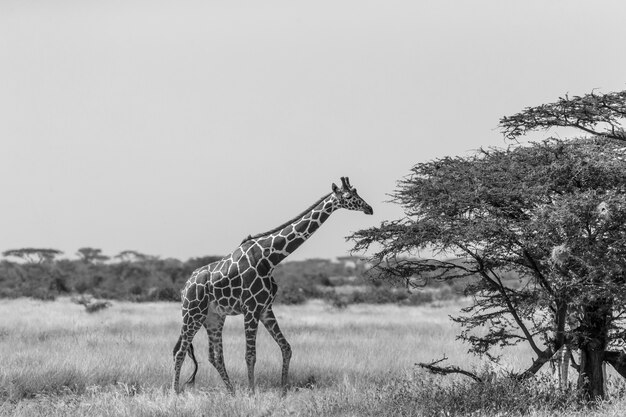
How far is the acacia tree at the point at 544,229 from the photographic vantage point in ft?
31.0

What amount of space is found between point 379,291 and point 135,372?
28.3 meters

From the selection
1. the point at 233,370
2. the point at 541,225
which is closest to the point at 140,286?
the point at 233,370

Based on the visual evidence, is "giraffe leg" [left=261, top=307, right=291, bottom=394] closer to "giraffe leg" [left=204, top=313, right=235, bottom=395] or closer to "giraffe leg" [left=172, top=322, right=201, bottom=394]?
"giraffe leg" [left=204, top=313, right=235, bottom=395]

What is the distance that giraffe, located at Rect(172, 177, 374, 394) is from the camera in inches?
457

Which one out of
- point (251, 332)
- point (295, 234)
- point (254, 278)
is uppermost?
point (295, 234)

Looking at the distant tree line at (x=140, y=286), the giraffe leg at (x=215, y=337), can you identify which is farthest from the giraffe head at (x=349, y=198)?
the distant tree line at (x=140, y=286)

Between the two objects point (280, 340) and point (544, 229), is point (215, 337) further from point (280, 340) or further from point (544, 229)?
point (544, 229)

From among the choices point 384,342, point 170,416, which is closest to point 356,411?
point 170,416

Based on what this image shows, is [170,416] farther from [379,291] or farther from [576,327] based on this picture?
[379,291]

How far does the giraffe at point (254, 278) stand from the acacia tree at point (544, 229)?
2.28 feet

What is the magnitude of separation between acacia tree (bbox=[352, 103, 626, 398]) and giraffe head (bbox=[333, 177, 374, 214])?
41cm

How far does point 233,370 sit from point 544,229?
721cm

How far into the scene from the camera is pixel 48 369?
44.5 feet

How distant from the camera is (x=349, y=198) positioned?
11.4 metres
